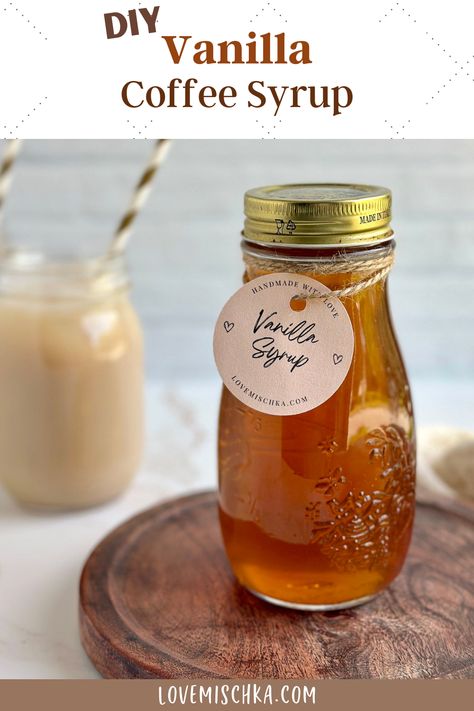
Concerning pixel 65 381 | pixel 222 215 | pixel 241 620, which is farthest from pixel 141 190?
pixel 222 215

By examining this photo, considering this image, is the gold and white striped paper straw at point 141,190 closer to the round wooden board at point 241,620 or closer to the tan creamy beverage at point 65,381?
the tan creamy beverage at point 65,381

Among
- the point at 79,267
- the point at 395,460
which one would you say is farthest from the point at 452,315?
the point at 395,460

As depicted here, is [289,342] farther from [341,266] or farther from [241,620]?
[241,620]

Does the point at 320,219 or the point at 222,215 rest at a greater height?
the point at 320,219
